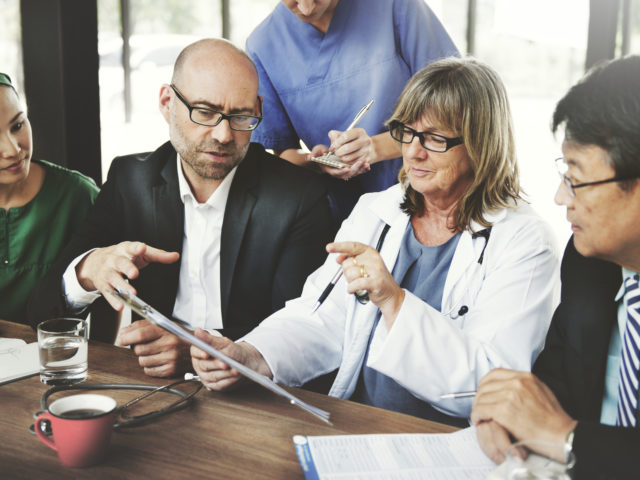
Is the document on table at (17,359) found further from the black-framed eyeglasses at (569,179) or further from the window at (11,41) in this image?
the window at (11,41)

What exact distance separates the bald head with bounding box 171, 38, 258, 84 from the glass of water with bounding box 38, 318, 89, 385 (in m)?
0.95

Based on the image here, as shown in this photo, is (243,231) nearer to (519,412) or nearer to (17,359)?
(17,359)

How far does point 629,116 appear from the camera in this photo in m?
1.17

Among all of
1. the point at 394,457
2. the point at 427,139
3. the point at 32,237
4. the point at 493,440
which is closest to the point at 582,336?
the point at 493,440

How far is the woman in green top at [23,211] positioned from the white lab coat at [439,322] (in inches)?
38.3

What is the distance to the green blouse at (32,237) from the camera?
7.18 ft

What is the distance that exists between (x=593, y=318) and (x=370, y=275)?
50 cm

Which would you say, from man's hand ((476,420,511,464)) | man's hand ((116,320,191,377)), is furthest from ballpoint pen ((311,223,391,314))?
man's hand ((476,420,511,464))

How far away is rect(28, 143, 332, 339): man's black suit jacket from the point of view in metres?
2.08

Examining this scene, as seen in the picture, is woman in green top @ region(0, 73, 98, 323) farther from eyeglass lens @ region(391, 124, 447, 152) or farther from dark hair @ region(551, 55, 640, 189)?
dark hair @ region(551, 55, 640, 189)

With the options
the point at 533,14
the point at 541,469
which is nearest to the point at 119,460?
the point at 541,469

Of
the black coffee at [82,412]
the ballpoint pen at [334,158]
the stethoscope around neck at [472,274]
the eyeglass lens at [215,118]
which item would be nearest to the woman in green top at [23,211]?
the eyeglass lens at [215,118]

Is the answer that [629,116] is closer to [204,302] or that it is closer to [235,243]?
[235,243]

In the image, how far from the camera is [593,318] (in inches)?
54.8
